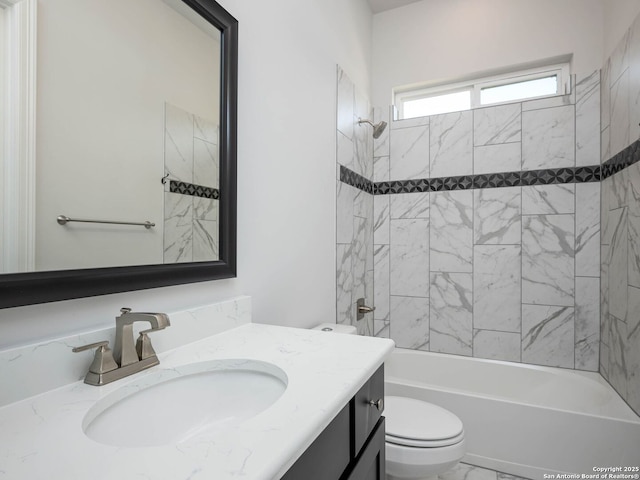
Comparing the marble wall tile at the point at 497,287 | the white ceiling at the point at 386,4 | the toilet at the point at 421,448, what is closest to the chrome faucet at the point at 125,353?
the toilet at the point at 421,448

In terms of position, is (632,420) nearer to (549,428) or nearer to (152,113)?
(549,428)

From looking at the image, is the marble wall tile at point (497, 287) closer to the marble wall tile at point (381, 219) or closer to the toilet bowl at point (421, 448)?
the marble wall tile at point (381, 219)

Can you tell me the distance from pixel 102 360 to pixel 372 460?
0.70m

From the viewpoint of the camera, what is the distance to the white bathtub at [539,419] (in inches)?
69.2

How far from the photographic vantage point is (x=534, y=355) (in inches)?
96.5

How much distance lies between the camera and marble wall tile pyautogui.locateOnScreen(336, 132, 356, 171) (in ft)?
7.23

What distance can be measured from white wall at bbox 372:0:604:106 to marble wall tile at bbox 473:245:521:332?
1270mm

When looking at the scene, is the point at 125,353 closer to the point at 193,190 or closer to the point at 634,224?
the point at 193,190

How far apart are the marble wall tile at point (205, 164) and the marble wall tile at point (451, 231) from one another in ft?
6.36

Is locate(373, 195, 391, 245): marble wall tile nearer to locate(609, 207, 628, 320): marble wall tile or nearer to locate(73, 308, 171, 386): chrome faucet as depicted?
locate(609, 207, 628, 320): marble wall tile

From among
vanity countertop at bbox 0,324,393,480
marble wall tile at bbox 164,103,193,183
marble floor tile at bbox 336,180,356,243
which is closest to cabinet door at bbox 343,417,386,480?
vanity countertop at bbox 0,324,393,480

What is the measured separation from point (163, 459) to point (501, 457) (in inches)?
82.4

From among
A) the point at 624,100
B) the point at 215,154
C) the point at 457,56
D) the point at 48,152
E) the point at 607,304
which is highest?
the point at 457,56

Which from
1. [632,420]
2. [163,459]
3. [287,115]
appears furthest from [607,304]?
[163,459]
